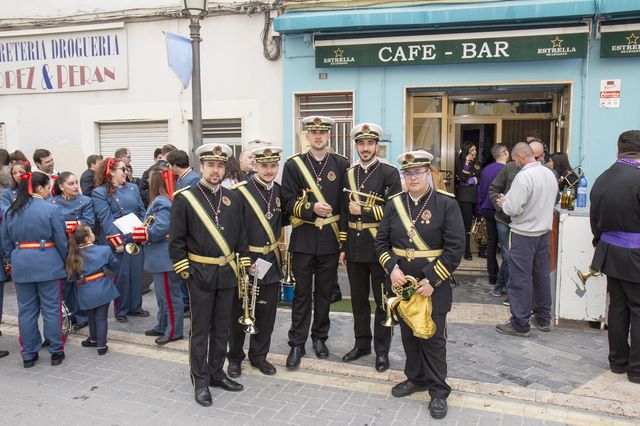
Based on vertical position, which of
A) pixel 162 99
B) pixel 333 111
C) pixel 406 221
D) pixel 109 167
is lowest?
pixel 406 221

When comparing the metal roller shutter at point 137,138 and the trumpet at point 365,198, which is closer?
the trumpet at point 365,198

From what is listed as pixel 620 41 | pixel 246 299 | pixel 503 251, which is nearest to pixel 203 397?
pixel 246 299

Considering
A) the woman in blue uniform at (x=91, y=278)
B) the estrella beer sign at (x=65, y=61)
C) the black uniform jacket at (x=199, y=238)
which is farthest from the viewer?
the estrella beer sign at (x=65, y=61)

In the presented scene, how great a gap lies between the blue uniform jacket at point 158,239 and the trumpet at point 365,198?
6.83 ft

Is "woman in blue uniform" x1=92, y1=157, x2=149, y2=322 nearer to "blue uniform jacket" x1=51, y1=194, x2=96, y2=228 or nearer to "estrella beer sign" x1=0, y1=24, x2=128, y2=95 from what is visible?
"blue uniform jacket" x1=51, y1=194, x2=96, y2=228

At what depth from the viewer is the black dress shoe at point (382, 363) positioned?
5.13 metres

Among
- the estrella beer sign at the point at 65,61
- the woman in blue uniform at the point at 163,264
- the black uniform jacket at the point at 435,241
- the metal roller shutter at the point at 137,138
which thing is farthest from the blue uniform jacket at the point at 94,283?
the estrella beer sign at the point at 65,61

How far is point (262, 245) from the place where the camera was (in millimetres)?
5027

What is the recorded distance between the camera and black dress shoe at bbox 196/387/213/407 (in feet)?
15.0

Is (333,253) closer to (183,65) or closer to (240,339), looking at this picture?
(240,339)

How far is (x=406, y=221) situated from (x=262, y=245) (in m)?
1.38

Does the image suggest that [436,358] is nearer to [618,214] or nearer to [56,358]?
[618,214]

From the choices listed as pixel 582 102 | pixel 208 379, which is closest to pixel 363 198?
pixel 208 379

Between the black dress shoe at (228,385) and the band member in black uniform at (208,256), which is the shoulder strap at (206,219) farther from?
the black dress shoe at (228,385)
